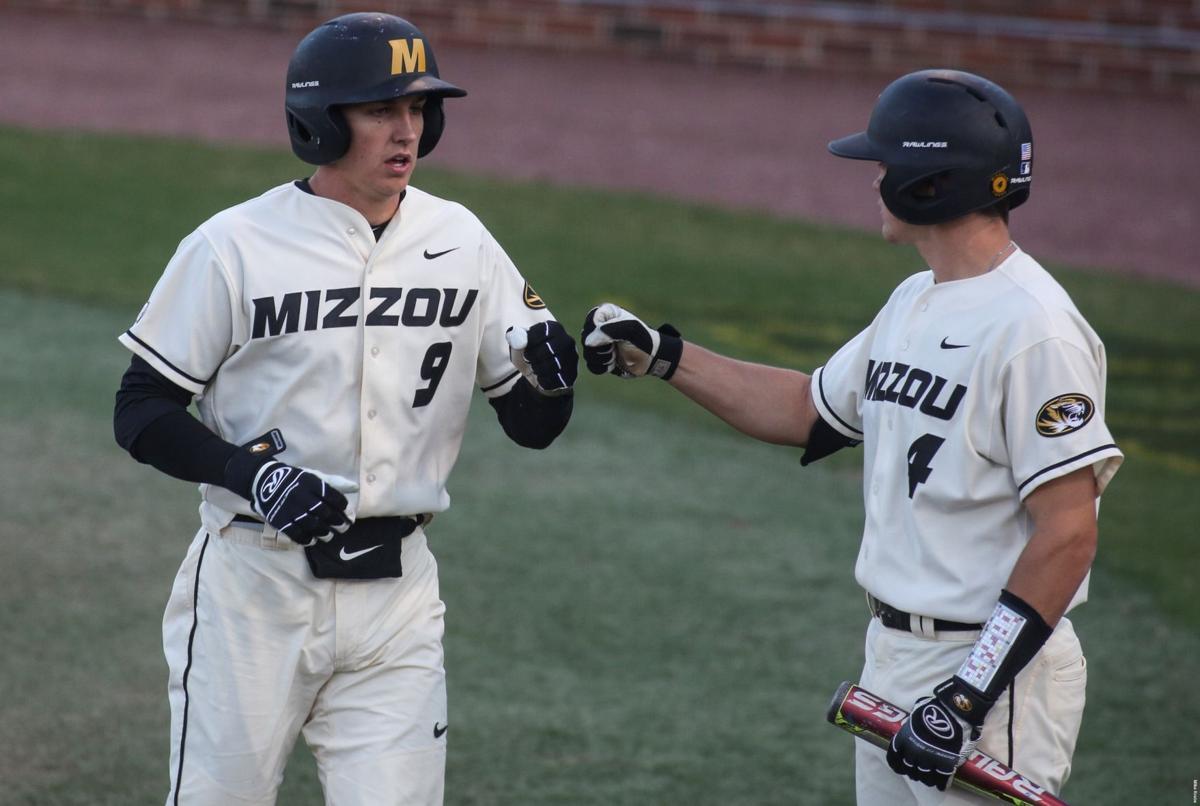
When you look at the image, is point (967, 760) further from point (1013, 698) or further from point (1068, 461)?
point (1068, 461)

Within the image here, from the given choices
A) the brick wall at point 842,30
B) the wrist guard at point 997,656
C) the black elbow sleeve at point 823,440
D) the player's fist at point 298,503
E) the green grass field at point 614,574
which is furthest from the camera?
the brick wall at point 842,30

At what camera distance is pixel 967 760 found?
311 centimetres

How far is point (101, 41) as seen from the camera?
17438 millimetres

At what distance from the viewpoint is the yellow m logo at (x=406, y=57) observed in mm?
3408

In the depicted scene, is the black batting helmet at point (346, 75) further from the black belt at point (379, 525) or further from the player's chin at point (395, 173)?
the black belt at point (379, 525)

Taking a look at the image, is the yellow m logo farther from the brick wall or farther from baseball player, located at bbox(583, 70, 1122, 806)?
the brick wall

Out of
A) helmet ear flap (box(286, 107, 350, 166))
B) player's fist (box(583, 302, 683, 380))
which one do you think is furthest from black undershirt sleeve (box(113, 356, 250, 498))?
player's fist (box(583, 302, 683, 380))

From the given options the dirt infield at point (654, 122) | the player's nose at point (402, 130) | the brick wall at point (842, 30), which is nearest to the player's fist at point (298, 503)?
the player's nose at point (402, 130)

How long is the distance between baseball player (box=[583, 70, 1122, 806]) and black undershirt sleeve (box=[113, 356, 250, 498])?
136 cm

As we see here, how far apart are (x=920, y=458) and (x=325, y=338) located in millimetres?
1270

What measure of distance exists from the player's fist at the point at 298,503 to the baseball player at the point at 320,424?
88 millimetres

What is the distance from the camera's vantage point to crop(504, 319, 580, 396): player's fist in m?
3.48

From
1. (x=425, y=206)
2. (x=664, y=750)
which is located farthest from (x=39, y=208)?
(x=425, y=206)

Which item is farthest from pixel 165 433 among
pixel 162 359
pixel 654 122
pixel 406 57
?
pixel 654 122
